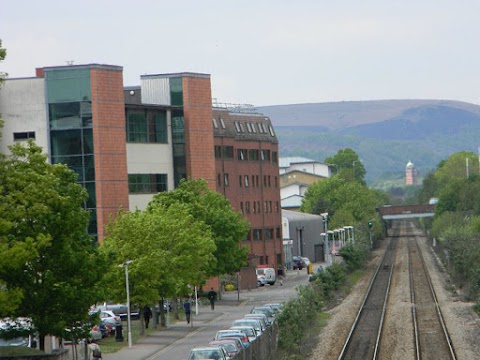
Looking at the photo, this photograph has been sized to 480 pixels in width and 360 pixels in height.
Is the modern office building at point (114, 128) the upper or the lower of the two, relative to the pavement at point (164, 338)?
upper

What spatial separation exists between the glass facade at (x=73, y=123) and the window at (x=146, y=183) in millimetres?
A: 4541

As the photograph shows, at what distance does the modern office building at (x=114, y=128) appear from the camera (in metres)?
90.0

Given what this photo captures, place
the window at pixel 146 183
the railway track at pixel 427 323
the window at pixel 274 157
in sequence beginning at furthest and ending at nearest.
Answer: the window at pixel 274 157
the window at pixel 146 183
the railway track at pixel 427 323

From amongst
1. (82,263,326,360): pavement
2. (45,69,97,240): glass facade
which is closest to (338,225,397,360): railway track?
(82,263,326,360): pavement

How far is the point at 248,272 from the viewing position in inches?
4198

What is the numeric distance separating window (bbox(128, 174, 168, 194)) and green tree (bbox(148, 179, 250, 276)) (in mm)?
6870

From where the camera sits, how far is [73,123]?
9081 centimetres

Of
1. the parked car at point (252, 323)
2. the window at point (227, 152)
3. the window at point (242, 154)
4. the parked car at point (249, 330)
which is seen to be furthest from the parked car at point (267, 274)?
the parked car at point (249, 330)

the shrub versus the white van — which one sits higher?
the white van

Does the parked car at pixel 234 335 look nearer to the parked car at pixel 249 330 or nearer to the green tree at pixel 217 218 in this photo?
the parked car at pixel 249 330

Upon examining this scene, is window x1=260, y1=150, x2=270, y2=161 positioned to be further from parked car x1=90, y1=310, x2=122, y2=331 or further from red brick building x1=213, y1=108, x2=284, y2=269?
parked car x1=90, y1=310, x2=122, y2=331

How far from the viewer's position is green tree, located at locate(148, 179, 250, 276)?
276 feet

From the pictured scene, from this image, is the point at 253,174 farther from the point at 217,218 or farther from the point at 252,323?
the point at 252,323

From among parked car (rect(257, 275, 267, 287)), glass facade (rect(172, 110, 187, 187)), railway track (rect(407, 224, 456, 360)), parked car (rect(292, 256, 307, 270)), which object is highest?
glass facade (rect(172, 110, 187, 187))
